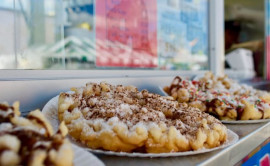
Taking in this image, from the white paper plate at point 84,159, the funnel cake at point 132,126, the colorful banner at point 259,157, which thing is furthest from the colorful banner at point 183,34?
the white paper plate at point 84,159

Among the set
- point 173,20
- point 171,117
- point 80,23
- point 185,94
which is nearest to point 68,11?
point 80,23

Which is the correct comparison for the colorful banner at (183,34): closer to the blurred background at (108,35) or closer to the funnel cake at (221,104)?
the blurred background at (108,35)

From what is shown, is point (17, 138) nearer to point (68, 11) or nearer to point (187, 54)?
point (187, 54)

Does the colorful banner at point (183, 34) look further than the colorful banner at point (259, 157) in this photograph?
Yes

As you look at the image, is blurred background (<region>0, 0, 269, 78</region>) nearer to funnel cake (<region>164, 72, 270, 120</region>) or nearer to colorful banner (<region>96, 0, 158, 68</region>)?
colorful banner (<region>96, 0, 158, 68</region>)

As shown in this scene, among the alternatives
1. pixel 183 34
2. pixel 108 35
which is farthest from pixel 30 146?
pixel 183 34

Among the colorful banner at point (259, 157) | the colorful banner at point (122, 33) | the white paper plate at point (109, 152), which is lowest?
the colorful banner at point (259, 157)

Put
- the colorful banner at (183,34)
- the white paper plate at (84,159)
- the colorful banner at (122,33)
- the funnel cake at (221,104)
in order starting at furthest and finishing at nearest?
the colorful banner at (183,34) < the colorful banner at (122,33) < the funnel cake at (221,104) < the white paper plate at (84,159)
